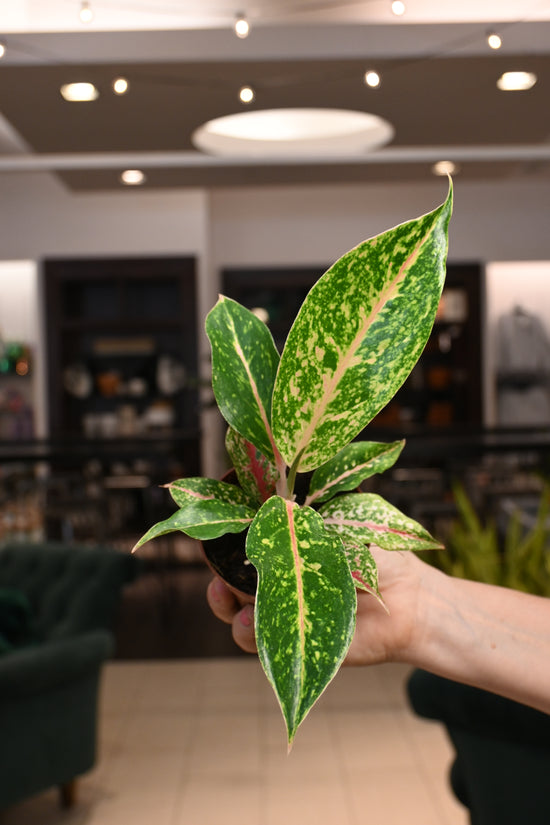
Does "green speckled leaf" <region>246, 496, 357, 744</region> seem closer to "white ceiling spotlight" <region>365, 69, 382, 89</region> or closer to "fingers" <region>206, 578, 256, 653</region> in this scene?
"fingers" <region>206, 578, 256, 653</region>

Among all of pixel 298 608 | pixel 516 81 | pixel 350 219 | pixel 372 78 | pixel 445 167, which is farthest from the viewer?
pixel 350 219

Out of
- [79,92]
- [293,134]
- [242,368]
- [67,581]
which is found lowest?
[67,581]

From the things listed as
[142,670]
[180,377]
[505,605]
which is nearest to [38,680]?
[142,670]

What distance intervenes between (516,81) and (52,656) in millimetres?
2892

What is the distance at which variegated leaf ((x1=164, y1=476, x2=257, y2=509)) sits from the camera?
1.93 feet

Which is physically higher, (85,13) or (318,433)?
(85,13)

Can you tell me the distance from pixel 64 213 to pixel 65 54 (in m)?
4.47

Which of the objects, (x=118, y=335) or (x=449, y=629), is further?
(x=118, y=335)

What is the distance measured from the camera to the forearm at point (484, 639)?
33.2 inches

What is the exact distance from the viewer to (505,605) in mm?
897

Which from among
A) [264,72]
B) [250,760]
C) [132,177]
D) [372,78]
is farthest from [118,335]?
[250,760]

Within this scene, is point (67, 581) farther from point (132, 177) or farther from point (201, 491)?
point (201, 491)

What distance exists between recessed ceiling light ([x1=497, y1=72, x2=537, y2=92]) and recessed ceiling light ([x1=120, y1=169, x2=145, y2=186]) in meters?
2.15

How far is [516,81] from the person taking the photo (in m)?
3.67
